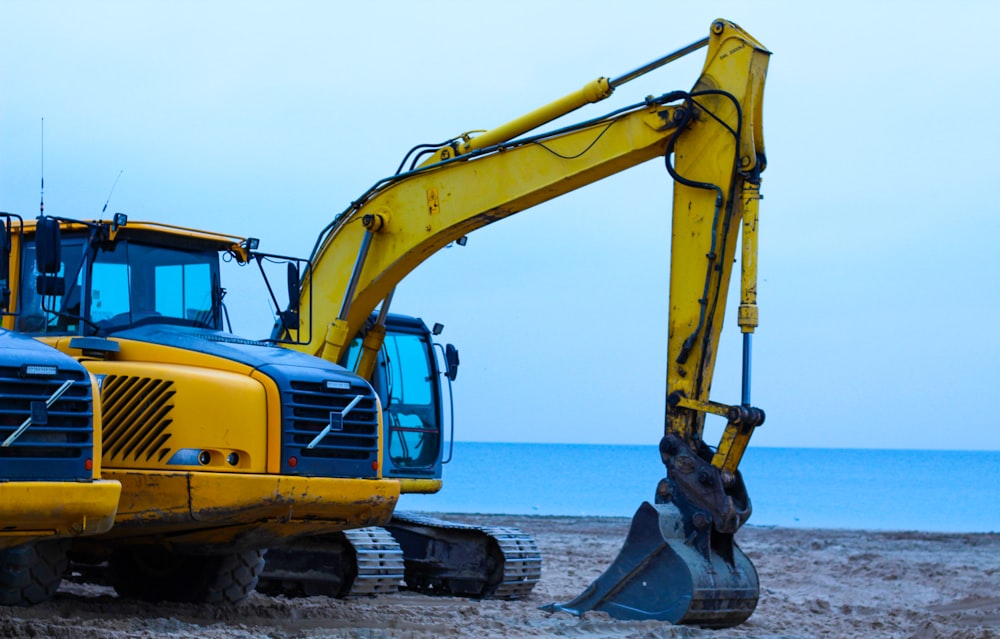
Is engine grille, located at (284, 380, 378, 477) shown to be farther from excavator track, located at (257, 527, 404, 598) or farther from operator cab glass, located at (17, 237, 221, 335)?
excavator track, located at (257, 527, 404, 598)

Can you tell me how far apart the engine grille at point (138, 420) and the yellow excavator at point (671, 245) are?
188 cm

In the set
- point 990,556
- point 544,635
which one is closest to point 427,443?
point 544,635

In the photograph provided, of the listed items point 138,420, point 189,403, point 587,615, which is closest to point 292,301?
point 189,403

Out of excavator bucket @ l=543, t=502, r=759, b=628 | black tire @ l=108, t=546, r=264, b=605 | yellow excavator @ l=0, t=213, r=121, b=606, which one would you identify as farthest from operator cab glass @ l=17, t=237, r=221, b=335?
excavator bucket @ l=543, t=502, r=759, b=628

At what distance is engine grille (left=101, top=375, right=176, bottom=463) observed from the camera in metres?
9.72

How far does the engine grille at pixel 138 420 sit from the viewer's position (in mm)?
9719

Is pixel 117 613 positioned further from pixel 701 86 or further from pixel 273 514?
pixel 701 86

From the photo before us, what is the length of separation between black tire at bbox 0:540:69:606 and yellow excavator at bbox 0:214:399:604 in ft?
1.17

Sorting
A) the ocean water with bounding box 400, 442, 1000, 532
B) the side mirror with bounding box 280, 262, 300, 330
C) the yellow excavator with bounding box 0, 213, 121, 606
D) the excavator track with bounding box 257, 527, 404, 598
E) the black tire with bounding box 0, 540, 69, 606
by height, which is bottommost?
the ocean water with bounding box 400, 442, 1000, 532

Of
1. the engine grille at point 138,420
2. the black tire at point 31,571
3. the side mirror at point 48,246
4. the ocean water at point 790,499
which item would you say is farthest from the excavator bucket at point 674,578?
the ocean water at point 790,499

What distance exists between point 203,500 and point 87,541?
156 centimetres

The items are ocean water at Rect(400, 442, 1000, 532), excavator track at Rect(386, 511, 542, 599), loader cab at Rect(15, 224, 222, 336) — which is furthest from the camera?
ocean water at Rect(400, 442, 1000, 532)

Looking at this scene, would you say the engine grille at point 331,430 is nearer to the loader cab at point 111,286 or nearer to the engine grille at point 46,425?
the loader cab at point 111,286

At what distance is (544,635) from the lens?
10.8 m
